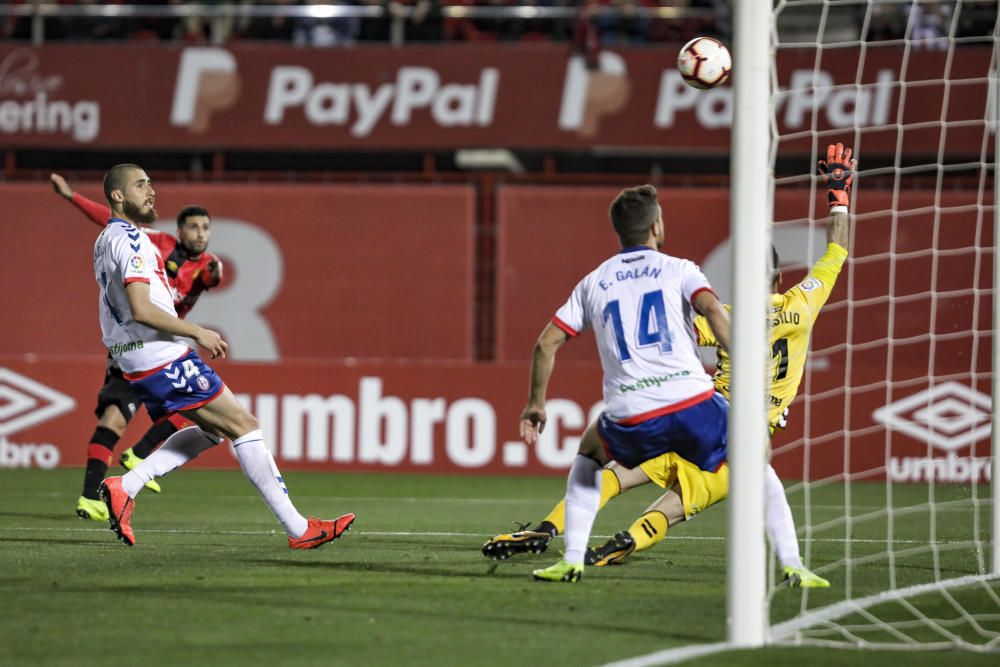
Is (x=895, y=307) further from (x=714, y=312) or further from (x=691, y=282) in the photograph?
(x=714, y=312)

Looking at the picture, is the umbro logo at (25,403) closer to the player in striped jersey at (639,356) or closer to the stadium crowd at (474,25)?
the stadium crowd at (474,25)

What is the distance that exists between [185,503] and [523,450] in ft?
14.2

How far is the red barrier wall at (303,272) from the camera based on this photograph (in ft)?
51.2

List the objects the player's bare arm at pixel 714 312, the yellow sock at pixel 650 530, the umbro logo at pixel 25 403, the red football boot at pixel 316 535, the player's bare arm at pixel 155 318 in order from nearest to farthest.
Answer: the player's bare arm at pixel 714 312
the yellow sock at pixel 650 530
the player's bare arm at pixel 155 318
the red football boot at pixel 316 535
the umbro logo at pixel 25 403

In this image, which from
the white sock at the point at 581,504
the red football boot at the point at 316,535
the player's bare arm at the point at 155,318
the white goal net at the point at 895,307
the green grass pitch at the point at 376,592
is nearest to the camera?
the green grass pitch at the point at 376,592

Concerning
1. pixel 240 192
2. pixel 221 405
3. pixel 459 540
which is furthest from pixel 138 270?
pixel 240 192

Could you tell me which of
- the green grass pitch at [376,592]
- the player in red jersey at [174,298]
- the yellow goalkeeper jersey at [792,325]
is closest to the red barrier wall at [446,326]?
the green grass pitch at [376,592]

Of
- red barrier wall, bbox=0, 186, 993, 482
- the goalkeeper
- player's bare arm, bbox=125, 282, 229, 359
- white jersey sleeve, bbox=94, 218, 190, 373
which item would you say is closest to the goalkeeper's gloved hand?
the goalkeeper

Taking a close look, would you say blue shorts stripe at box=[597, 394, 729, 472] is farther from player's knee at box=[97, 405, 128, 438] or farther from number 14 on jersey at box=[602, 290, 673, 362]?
player's knee at box=[97, 405, 128, 438]

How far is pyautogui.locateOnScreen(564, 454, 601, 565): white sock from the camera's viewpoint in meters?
6.62

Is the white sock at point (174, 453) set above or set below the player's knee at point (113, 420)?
below

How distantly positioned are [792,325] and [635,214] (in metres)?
1.64

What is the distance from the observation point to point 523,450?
47.9 ft

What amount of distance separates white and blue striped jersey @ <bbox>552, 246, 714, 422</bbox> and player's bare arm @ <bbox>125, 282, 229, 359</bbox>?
6.09 feet
